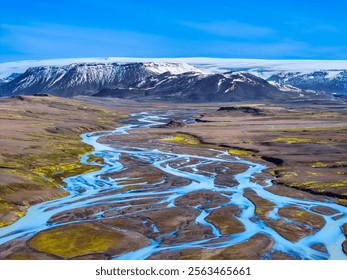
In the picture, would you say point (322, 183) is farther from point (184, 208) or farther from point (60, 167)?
point (60, 167)

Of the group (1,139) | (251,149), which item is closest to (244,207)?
(251,149)

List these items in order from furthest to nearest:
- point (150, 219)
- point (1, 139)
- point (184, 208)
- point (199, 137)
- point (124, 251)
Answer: point (199, 137)
point (1, 139)
point (184, 208)
point (150, 219)
point (124, 251)

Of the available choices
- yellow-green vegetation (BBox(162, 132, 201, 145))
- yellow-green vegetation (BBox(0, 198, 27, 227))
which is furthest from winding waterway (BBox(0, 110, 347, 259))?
yellow-green vegetation (BBox(162, 132, 201, 145))

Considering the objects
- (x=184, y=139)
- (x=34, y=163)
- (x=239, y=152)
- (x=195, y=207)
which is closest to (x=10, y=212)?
(x=195, y=207)

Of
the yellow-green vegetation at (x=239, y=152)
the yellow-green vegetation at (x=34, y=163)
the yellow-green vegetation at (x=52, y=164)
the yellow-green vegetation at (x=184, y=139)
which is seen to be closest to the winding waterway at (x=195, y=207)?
the yellow-green vegetation at (x=34, y=163)

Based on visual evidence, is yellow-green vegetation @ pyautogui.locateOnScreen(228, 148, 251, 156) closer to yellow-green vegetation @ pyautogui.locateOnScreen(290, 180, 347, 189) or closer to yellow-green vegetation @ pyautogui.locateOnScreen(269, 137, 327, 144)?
yellow-green vegetation @ pyautogui.locateOnScreen(269, 137, 327, 144)

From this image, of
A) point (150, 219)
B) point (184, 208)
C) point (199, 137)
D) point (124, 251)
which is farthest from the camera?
point (199, 137)

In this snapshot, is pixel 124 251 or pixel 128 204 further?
pixel 128 204
